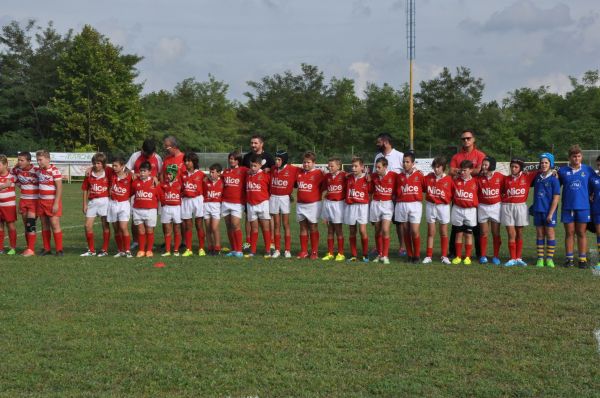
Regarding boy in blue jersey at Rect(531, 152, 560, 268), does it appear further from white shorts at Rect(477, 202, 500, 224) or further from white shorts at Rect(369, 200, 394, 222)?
white shorts at Rect(369, 200, 394, 222)

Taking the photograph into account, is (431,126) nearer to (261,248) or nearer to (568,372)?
(261,248)

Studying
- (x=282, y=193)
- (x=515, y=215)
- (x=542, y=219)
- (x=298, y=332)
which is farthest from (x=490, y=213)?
(x=298, y=332)

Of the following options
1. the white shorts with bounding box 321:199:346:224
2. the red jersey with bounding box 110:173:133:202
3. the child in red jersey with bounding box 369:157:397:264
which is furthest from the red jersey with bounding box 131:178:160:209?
the child in red jersey with bounding box 369:157:397:264

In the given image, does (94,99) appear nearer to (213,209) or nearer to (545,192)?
(213,209)

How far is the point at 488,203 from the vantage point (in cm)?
950

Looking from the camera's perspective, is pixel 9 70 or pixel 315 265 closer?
pixel 315 265

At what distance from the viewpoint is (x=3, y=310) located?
20.6ft

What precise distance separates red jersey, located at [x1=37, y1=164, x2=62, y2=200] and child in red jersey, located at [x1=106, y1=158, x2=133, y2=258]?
0.98 m

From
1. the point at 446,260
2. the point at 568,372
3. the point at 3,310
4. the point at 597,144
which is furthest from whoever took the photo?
the point at 597,144

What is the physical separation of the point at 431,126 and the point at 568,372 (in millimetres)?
45249

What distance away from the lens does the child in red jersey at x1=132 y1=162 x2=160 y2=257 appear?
1015cm

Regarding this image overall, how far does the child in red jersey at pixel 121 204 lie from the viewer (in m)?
10.1

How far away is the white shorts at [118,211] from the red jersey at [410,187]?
445 cm

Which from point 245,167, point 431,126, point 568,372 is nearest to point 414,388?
point 568,372
